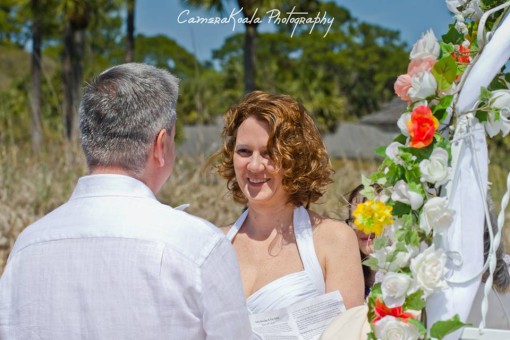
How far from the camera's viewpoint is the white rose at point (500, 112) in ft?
5.82

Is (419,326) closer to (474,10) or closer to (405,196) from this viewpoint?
(405,196)

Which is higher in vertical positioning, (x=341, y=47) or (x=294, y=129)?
(x=341, y=47)

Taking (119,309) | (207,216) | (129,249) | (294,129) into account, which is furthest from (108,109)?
(207,216)

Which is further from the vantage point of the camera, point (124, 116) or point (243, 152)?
point (243, 152)

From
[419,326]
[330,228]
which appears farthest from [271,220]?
[419,326]

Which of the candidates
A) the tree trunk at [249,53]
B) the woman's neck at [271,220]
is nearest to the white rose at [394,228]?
the woman's neck at [271,220]

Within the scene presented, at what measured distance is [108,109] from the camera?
1971mm

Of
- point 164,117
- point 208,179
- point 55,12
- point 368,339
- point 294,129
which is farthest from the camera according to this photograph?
point 55,12

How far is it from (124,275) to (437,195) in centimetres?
81

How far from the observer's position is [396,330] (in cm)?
176

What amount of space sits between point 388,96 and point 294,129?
40.3 metres

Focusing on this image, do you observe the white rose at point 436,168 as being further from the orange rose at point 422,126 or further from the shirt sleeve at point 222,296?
the shirt sleeve at point 222,296

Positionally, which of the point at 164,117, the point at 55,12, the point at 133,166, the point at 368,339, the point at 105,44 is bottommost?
the point at 368,339

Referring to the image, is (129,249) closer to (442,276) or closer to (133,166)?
(133,166)
